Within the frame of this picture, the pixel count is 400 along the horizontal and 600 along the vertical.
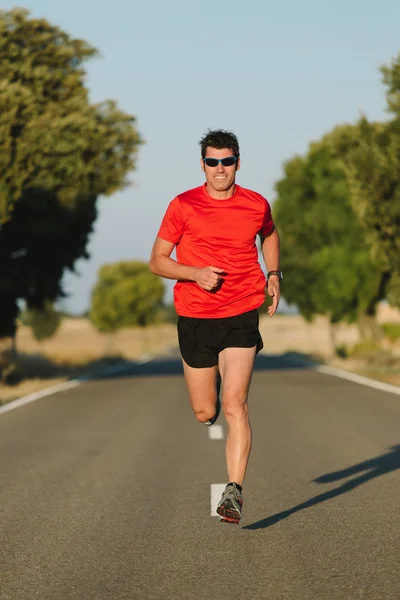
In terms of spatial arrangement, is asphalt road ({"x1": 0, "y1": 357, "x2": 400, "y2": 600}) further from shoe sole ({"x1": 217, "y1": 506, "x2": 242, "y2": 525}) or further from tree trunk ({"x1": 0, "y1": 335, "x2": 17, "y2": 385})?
tree trunk ({"x1": 0, "y1": 335, "x2": 17, "y2": 385})

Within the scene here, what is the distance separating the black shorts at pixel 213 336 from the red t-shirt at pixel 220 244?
0.05 meters

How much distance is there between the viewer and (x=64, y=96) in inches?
1167

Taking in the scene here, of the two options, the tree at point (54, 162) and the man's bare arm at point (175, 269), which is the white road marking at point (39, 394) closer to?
the tree at point (54, 162)

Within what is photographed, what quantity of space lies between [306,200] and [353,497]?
1698 inches

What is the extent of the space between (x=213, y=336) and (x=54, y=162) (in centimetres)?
2009

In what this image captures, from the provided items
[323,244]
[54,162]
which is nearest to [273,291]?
[54,162]

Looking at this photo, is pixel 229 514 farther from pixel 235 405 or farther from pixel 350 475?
pixel 350 475

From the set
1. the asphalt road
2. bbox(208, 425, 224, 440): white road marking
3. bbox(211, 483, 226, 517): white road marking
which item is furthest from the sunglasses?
bbox(208, 425, 224, 440): white road marking

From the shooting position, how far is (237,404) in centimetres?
646

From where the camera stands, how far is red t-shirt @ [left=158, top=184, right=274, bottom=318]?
6.49 meters

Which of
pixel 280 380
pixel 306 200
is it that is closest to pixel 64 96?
pixel 280 380

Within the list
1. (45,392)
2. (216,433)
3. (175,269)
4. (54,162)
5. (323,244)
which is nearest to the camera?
(175,269)

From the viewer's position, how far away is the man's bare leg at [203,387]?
667cm

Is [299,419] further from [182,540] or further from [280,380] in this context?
[280,380]
